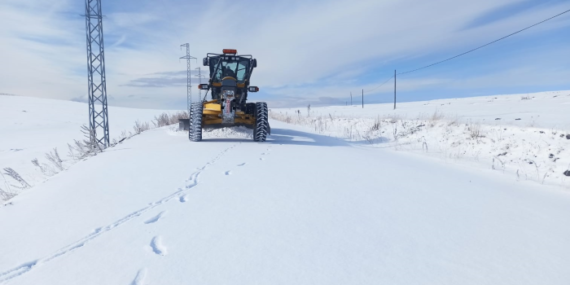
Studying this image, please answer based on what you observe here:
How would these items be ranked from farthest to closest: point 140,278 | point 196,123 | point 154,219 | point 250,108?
point 250,108, point 196,123, point 154,219, point 140,278

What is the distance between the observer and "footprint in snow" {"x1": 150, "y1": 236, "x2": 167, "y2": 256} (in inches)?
84.0

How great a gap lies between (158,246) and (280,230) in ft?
2.75

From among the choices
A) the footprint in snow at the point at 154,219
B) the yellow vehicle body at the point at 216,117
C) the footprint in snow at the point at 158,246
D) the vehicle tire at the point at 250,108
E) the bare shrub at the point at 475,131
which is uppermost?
the vehicle tire at the point at 250,108

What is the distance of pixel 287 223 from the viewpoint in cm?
265

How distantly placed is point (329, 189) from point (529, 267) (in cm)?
201

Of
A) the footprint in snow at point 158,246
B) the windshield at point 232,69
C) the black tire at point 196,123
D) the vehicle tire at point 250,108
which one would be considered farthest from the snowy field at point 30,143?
the vehicle tire at point 250,108

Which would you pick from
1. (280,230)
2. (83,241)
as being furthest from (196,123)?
(280,230)

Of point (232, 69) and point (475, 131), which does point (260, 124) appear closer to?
point (232, 69)

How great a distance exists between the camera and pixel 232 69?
1044 centimetres

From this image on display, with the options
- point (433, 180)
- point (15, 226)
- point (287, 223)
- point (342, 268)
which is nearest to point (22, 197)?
point (15, 226)

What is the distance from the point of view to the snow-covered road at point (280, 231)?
1904mm

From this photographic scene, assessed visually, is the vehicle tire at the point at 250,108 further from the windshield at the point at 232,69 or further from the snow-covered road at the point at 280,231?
the snow-covered road at the point at 280,231

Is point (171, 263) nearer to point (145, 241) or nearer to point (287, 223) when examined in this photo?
point (145, 241)

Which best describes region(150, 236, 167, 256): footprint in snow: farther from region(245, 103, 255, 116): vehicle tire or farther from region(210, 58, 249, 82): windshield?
region(210, 58, 249, 82): windshield
